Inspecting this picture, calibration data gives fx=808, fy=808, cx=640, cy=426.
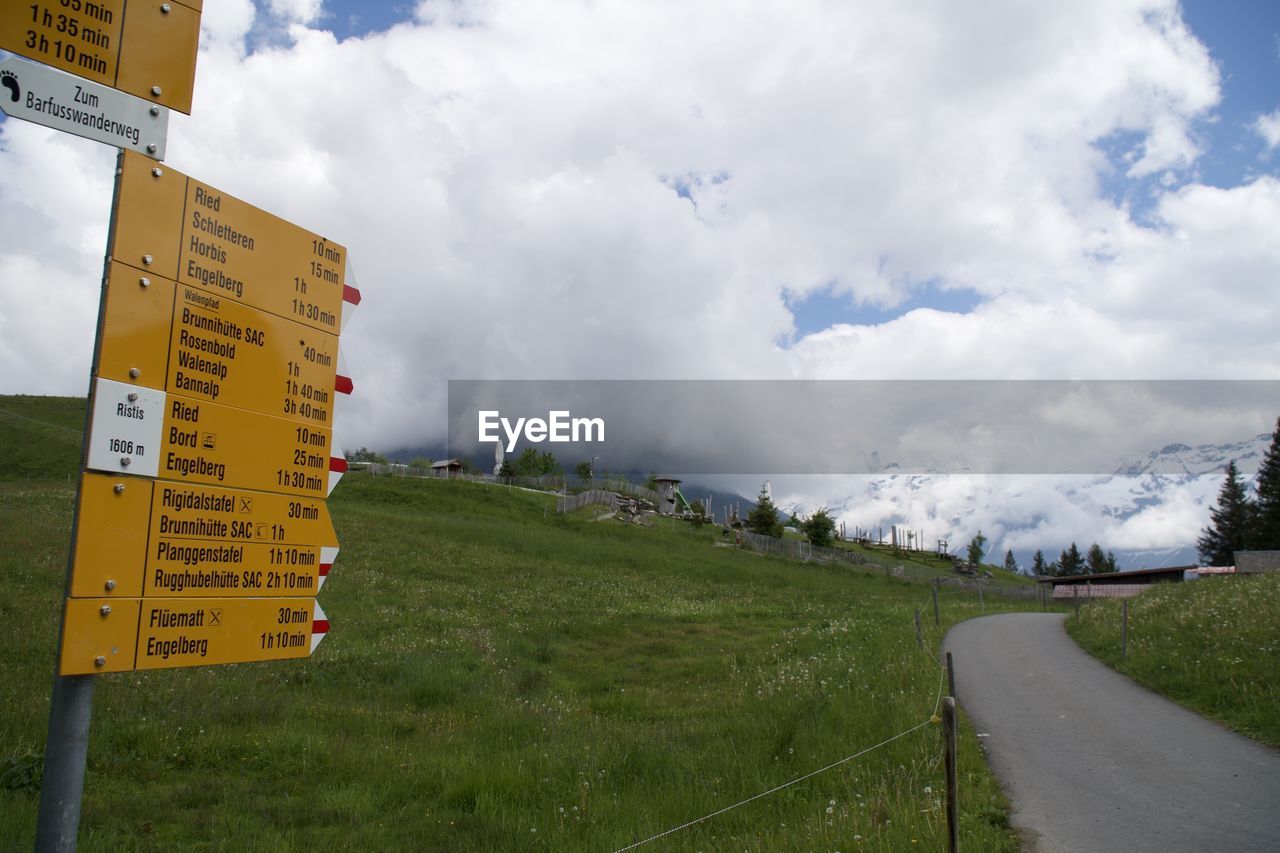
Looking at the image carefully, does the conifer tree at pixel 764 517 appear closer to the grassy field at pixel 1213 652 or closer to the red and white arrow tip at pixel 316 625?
the grassy field at pixel 1213 652

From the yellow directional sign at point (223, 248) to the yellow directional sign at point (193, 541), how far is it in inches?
41.9

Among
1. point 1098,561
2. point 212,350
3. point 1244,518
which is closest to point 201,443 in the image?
point 212,350

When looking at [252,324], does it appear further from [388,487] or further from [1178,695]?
[388,487]

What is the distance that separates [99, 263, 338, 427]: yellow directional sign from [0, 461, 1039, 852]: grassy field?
3.96m

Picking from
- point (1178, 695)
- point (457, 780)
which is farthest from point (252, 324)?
point (1178, 695)

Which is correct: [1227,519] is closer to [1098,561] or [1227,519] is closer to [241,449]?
[1098,561]

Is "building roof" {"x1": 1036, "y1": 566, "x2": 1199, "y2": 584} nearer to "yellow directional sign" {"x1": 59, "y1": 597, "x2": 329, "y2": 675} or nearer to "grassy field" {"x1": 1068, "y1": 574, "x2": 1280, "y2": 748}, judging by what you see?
"grassy field" {"x1": 1068, "y1": 574, "x2": 1280, "y2": 748}

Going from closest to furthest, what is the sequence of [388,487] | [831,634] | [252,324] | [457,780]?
[252,324] → [457,780] → [831,634] → [388,487]

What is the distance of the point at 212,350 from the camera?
13.9 feet

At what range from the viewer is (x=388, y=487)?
213 ft

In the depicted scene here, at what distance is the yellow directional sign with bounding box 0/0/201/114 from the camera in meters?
3.73

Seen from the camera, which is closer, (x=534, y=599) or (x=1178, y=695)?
(x=1178, y=695)

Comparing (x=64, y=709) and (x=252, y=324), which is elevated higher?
(x=252, y=324)

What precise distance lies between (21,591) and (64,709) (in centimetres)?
1628
